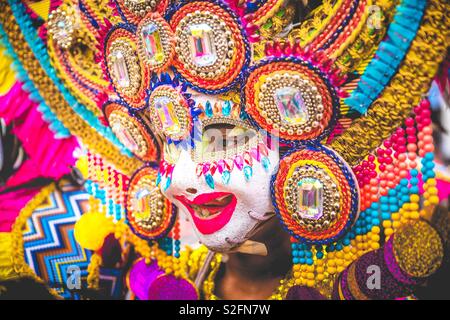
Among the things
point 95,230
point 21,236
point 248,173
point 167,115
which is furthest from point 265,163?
point 21,236

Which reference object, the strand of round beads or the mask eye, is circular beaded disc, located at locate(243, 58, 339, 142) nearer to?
the mask eye

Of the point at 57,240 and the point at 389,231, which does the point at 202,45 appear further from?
the point at 57,240

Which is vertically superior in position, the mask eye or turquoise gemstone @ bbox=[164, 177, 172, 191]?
the mask eye

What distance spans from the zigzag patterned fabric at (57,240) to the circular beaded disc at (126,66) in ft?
1.30

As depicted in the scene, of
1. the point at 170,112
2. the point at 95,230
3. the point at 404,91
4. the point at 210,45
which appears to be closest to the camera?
the point at 404,91

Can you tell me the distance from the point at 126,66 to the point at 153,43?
0.13 metres

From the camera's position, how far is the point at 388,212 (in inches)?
48.8

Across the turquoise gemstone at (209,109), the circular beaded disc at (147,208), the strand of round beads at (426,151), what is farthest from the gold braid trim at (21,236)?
the strand of round beads at (426,151)

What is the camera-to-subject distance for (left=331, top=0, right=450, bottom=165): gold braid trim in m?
1.08

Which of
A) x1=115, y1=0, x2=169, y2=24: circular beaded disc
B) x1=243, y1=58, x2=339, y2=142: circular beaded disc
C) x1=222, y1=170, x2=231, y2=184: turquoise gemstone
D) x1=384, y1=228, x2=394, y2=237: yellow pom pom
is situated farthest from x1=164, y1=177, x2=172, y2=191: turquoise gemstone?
x1=384, y1=228, x2=394, y2=237: yellow pom pom

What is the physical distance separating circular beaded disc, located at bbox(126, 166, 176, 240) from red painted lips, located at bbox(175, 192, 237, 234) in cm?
14

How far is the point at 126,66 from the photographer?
1.43 meters

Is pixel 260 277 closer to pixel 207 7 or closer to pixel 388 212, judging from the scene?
pixel 388 212

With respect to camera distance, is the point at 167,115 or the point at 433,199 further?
the point at 167,115
